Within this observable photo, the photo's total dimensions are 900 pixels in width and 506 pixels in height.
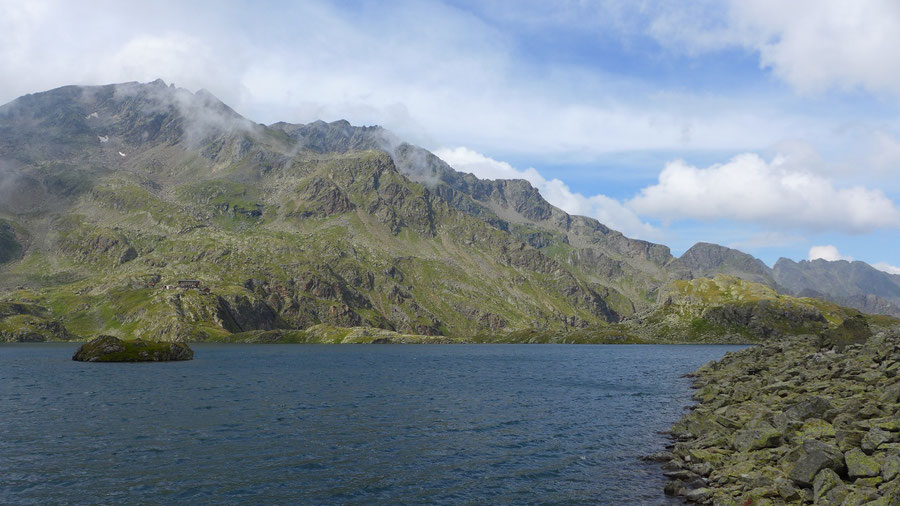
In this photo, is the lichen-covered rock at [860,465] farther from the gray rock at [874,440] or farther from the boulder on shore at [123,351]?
the boulder on shore at [123,351]

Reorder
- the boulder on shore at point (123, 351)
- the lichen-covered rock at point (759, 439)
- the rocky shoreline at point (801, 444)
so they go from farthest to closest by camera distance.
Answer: the boulder on shore at point (123, 351), the lichen-covered rock at point (759, 439), the rocky shoreline at point (801, 444)

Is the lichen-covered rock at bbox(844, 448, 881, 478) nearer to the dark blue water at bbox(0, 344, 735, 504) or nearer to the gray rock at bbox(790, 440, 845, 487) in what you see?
the gray rock at bbox(790, 440, 845, 487)

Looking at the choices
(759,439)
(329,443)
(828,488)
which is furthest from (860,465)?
(329,443)

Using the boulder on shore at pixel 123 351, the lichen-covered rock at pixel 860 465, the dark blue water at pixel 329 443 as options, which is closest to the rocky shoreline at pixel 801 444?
the lichen-covered rock at pixel 860 465

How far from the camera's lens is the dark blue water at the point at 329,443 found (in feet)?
115

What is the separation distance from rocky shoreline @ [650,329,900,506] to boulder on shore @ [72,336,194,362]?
531 feet

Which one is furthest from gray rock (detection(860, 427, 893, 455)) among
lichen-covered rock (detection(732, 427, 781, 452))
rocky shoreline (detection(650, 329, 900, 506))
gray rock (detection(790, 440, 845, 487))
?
lichen-covered rock (detection(732, 427, 781, 452))

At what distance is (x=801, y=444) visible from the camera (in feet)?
113

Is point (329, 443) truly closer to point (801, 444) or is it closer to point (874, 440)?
point (801, 444)

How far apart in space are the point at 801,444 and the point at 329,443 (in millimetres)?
38505

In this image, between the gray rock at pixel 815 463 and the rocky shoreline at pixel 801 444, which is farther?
the gray rock at pixel 815 463

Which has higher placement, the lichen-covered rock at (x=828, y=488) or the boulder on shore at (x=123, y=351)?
the lichen-covered rock at (x=828, y=488)

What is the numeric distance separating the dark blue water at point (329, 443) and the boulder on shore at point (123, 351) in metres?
66.2

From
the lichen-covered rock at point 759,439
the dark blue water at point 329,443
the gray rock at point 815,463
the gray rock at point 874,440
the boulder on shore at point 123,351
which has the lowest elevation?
the boulder on shore at point 123,351
